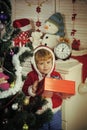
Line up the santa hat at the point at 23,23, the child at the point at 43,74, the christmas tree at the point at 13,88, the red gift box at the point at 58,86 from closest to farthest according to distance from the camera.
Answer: the christmas tree at the point at 13,88, the red gift box at the point at 58,86, the child at the point at 43,74, the santa hat at the point at 23,23

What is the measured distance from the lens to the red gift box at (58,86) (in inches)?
67.7

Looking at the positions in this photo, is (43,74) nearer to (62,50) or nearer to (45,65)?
(45,65)

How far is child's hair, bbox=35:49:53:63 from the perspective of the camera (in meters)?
2.02

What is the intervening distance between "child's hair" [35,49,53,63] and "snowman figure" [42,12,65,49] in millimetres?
125

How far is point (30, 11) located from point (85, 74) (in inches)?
25.5

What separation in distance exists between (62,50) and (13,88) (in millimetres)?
711

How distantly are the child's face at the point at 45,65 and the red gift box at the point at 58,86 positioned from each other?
279mm

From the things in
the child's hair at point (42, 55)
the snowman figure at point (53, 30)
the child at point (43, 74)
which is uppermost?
the snowman figure at point (53, 30)

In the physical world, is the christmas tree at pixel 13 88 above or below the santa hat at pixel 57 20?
below

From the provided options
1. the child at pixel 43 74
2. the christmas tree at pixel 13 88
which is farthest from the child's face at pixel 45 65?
the christmas tree at pixel 13 88

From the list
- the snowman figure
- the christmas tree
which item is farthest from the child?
the christmas tree

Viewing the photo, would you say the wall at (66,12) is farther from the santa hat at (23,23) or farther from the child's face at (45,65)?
the child's face at (45,65)

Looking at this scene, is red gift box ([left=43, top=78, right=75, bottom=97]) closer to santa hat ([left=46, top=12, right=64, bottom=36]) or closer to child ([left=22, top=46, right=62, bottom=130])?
child ([left=22, top=46, right=62, bottom=130])

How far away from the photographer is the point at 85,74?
2.17 metres
